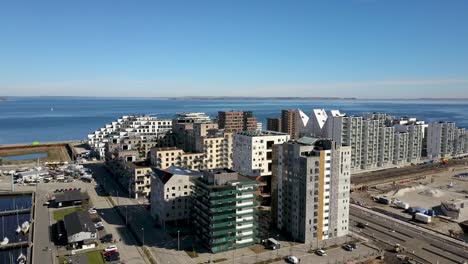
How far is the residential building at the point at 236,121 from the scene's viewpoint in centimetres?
13988

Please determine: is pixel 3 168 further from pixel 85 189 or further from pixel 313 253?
pixel 313 253

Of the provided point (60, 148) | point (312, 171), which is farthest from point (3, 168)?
point (312, 171)

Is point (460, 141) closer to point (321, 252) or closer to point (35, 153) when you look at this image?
point (321, 252)

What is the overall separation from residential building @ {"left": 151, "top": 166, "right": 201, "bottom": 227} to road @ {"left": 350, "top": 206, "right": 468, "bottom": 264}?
28955mm

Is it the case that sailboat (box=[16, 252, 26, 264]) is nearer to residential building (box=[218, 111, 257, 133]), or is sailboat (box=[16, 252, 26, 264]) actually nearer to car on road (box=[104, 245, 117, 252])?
car on road (box=[104, 245, 117, 252])

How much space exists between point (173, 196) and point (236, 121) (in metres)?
81.9

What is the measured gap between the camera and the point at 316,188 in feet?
184

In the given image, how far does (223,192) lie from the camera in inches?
2069

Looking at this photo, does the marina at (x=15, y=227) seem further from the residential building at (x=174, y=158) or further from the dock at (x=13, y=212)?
the residential building at (x=174, y=158)

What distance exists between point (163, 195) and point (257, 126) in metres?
85.7

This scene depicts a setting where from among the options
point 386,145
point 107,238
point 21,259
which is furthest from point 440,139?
point 21,259

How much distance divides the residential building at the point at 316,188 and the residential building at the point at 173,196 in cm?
1682

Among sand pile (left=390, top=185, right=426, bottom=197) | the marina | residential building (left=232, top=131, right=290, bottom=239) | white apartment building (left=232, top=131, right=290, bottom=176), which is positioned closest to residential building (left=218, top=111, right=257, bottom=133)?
residential building (left=232, top=131, right=290, bottom=239)

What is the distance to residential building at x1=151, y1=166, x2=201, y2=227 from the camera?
6225 centimetres
